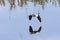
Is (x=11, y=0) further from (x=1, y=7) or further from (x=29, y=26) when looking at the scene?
(x=29, y=26)

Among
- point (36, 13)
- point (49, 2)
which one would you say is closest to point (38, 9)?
point (36, 13)

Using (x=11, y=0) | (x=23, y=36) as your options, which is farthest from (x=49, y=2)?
(x=23, y=36)

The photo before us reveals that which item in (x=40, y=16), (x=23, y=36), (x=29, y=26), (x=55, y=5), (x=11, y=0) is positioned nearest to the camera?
(x=23, y=36)

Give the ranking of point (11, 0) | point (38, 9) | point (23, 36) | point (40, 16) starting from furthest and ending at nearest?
point (11, 0), point (38, 9), point (40, 16), point (23, 36)

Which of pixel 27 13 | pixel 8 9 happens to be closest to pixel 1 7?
pixel 8 9

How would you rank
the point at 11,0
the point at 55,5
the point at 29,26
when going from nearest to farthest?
the point at 29,26, the point at 55,5, the point at 11,0

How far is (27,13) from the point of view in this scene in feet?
21.6

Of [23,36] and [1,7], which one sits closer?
[23,36]

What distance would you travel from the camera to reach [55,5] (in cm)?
740

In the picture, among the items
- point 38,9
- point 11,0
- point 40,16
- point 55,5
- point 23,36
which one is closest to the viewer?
point 23,36

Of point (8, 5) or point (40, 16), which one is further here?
point (8, 5)

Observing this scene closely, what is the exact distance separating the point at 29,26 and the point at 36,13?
2.16ft

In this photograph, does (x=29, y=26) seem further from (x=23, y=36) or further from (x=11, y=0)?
(x=11, y=0)

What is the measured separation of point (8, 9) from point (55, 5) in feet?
3.39
